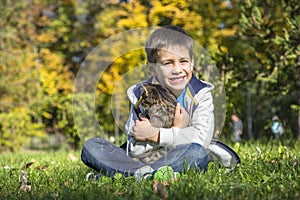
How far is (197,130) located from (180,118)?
13 centimetres

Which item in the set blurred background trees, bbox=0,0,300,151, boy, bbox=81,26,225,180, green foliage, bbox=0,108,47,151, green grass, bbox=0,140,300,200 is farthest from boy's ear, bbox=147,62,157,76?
green foliage, bbox=0,108,47,151

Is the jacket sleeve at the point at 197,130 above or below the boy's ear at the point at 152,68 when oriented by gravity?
below

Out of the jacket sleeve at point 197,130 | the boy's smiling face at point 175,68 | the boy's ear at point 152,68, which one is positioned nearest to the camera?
the jacket sleeve at point 197,130

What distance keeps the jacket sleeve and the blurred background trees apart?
2.20ft

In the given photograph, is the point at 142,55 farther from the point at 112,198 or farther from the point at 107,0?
the point at 107,0

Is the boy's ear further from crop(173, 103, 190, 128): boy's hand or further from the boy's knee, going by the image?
the boy's knee

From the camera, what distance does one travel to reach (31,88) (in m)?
10.2

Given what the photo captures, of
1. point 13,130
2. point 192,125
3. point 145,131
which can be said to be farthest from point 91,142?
point 13,130

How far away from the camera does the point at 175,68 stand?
270cm

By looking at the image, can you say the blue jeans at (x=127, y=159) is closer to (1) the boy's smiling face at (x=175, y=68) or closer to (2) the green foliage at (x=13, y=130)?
(1) the boy's smiling face at (x=175, y=68)

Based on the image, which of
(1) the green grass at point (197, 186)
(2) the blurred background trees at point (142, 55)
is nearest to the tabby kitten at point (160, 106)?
(1) the green grass at point (197, 186)

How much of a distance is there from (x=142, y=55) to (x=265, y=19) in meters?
3.18

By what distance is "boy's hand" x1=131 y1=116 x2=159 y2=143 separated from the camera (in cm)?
263

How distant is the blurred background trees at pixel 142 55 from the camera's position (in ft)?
19.7
